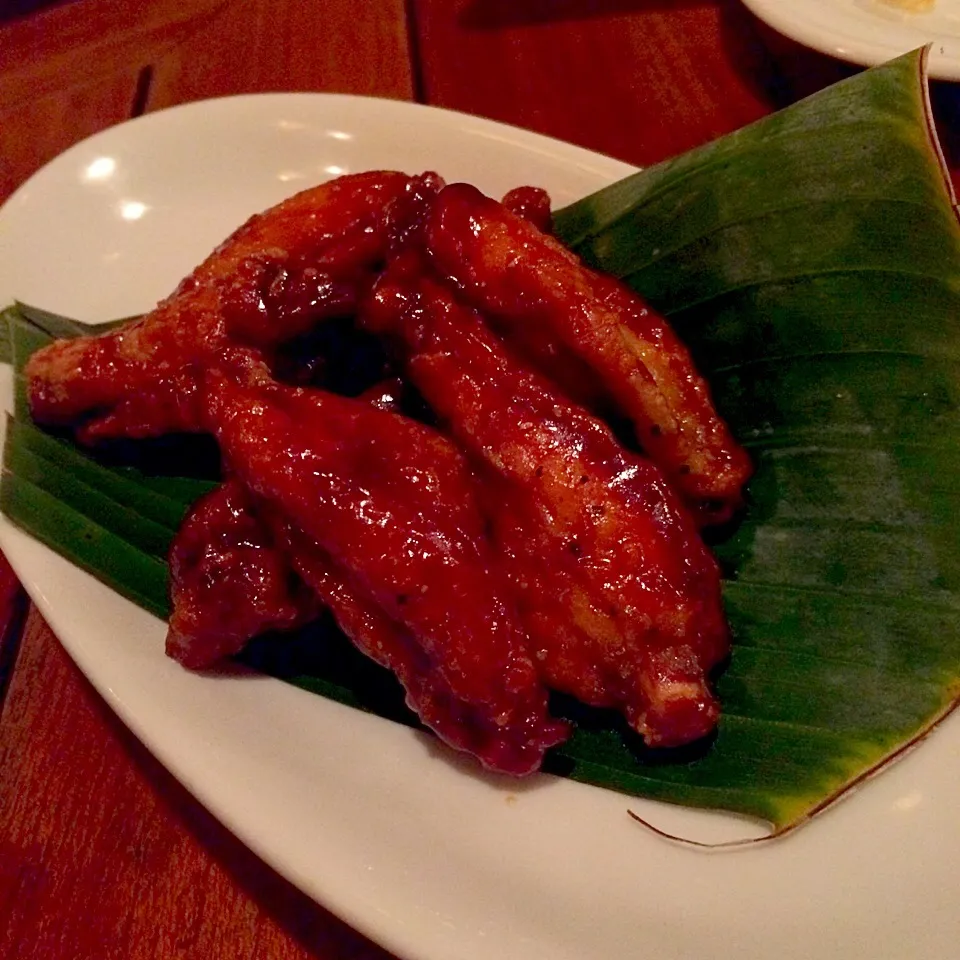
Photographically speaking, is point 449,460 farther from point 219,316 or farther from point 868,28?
point 868,28

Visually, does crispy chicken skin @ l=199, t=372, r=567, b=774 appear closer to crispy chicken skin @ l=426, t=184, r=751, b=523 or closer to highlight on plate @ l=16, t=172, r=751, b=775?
highlight on plate @ l=16, t=172, r=751, b=775

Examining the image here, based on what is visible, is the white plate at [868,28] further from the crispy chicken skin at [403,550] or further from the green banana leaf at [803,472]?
the crispy chicken skin at [403,550]

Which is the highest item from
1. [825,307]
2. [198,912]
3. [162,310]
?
[162,310]

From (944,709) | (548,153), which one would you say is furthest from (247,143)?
(944,709)

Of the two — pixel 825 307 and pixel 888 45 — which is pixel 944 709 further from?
pixel 888 45

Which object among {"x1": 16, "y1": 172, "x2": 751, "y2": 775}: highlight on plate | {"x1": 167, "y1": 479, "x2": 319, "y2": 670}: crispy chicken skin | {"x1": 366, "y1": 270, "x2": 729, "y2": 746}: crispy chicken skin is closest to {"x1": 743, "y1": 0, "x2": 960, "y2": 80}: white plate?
{"x1": 16, "y1": 172, "x2": 751, "y2": 775}: highlight on plate

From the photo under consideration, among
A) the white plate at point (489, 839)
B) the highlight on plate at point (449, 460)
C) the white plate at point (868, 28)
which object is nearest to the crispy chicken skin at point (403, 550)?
the highlight on plate at point (449, 460)
